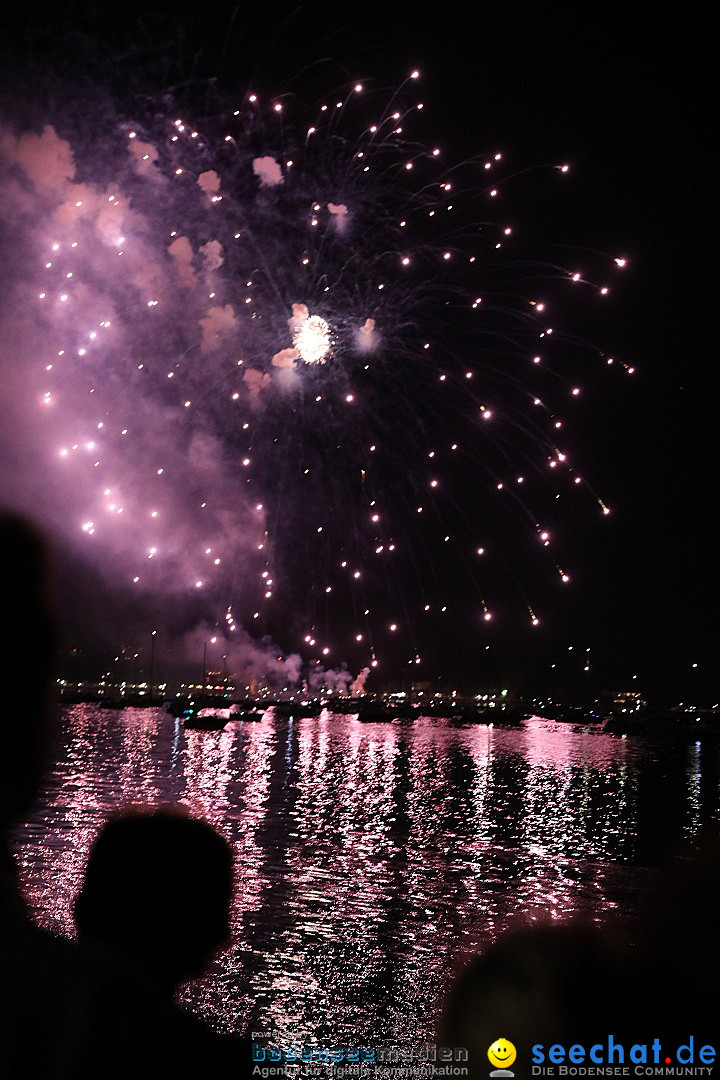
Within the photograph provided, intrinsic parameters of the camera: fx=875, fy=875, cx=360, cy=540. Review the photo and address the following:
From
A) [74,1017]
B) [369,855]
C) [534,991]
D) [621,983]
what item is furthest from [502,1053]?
[369,855]

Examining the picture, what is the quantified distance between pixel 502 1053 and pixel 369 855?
2153 cm

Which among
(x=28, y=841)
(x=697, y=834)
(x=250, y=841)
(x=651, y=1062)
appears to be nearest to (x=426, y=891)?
(x=250, y=841)

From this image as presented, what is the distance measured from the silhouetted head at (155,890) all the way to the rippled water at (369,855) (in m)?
2.41

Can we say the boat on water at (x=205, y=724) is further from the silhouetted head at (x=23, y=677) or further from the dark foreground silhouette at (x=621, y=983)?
the silhouetted head at (x=23, y=677)

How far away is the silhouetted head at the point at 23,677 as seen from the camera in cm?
127

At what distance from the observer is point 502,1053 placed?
6.84 feet

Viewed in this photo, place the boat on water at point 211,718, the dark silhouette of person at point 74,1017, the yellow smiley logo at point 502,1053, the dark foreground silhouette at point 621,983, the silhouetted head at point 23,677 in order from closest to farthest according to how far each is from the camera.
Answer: the dark silhouette of person at point 74,1017 → the silhouetted head at point 23,677 → the dark foreground silhouette at point 621,983 → the yellow smiley logo at point 502,1053 → the boat on water at point 211,718

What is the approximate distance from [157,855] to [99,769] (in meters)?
41.9

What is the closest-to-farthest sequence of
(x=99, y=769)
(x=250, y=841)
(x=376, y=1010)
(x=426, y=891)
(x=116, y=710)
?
(x=376, y=1010) → (x=426, y=891) → (x=250, y=841) → (x=99, y=769) → (x=116, y=710)

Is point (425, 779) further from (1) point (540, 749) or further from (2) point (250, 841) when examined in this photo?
(1) point (540, 749)

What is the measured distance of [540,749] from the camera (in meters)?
77.0

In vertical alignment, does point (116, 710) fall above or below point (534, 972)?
below

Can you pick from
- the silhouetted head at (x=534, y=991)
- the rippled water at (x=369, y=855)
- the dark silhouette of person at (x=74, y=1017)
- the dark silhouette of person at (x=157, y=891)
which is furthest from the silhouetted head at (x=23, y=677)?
the rippled water at (x=369, y=855)

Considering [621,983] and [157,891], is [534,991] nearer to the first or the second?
[621,983]
